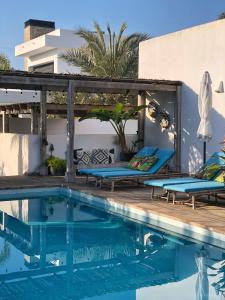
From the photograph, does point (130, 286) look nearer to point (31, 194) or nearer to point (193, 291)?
point (193, 291)

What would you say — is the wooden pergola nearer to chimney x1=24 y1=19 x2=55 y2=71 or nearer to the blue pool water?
the blue pool water

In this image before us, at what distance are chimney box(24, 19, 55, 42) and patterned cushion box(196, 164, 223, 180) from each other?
139 ft

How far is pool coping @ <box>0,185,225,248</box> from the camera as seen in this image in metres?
8.34

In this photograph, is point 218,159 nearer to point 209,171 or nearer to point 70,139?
point 209,171

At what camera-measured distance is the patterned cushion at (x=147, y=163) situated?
43.8 feet

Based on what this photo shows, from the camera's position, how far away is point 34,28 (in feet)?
169

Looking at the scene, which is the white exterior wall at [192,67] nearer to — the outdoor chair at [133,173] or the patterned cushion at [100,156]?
the outdoor chair at [133,173]

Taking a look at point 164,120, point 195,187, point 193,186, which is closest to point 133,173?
point 193,186

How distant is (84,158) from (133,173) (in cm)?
406

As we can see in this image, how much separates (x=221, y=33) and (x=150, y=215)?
689cm

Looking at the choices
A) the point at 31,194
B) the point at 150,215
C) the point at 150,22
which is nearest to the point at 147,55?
the point at 31,194

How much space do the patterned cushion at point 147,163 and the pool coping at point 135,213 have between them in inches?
78.2

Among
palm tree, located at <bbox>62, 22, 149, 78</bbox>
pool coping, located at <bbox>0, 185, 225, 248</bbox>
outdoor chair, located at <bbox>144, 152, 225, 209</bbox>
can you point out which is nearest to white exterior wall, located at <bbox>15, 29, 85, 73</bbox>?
palm tree, located at <bbox>62, 22, 149, 78</bbox>

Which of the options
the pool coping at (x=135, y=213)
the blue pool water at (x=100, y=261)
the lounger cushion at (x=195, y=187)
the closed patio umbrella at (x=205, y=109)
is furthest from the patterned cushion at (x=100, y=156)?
the lounger cushion at (x=195, y=187)
